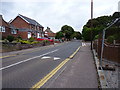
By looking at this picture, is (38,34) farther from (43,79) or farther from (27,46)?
(43,79)

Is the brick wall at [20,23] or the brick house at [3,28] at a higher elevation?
the brick wall at [20,23]

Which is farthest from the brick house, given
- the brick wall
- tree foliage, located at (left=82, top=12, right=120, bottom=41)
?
tree foliage, located at (left=82, top=12, right=120, bottom=41)

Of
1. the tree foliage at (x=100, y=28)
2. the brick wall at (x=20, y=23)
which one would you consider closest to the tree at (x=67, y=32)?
the tree foliage at (x=100, y=28)

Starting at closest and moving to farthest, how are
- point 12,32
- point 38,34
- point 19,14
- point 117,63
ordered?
1. point 117,63
2. point 12,32
3. point 19,14
4. point 38,34

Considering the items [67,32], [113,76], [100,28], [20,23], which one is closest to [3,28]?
[20,23]

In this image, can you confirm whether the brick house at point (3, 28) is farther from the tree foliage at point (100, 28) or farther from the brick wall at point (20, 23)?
the tree foliage at point (100, 28)

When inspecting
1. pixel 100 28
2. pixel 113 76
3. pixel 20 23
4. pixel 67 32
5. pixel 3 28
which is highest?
pixel 20 23

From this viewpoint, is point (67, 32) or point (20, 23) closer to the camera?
point (20, 23)

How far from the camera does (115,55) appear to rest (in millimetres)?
8680

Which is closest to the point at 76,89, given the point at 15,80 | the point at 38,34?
the point at 15,80

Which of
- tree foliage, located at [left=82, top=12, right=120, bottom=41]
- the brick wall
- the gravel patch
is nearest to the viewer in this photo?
the gravel patch

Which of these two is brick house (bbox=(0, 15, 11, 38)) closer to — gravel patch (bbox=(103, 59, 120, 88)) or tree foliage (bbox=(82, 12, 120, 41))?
tree foliage (bbox=(82, 12, 120, 41))

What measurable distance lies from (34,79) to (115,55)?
17.7 ft

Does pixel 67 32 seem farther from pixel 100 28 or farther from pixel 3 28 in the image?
pixel 100 28
